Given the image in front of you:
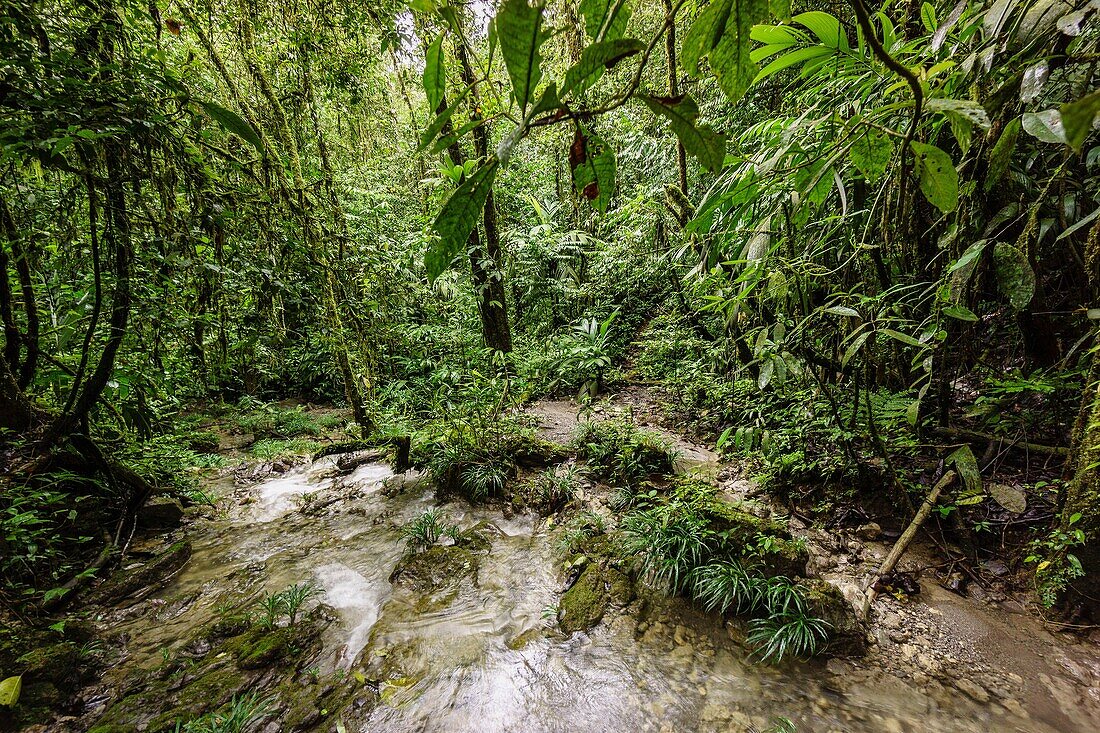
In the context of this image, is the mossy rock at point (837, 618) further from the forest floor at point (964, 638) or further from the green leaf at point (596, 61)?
the green leaf at point (596, 61)

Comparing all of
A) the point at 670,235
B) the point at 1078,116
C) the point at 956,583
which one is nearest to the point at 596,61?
the point at 1078,116

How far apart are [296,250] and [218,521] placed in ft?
9.89

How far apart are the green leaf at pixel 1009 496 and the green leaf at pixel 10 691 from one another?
532 cm

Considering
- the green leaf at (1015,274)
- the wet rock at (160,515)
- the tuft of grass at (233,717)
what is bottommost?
the tuft of grass at (233,717)

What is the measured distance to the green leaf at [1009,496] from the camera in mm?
2473

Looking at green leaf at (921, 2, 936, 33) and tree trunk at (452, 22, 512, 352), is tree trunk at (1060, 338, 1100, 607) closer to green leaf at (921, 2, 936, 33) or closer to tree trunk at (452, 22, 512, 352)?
green leaf at (921, 2, 936, 33)

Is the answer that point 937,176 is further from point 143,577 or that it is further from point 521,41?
point 143,577

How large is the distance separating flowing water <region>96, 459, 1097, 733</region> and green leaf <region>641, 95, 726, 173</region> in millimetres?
2669

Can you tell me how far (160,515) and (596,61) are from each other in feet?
17.6

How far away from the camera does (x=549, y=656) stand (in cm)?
266

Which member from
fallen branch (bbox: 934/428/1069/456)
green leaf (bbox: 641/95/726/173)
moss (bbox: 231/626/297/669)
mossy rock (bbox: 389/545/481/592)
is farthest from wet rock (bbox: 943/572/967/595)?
moss (bbox: 231/626/297/669)

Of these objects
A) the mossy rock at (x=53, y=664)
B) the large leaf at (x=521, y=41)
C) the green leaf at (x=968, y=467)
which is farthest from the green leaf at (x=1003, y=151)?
the mossy rock at (x=53, y=664)

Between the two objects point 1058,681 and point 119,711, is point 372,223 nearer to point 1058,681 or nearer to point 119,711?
point 119,711

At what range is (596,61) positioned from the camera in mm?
547
